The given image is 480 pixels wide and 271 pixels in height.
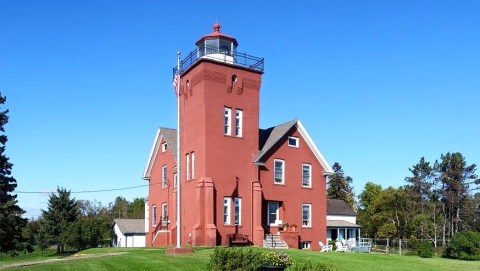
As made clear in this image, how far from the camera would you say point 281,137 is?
117 ft

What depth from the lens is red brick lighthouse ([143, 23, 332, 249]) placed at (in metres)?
32.1

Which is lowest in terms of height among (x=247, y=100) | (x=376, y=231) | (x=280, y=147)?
(x=376, y=231)

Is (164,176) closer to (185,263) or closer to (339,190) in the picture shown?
(185,263)

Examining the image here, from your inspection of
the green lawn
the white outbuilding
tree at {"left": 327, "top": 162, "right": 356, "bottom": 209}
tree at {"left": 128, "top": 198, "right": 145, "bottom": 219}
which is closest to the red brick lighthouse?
the green lawn

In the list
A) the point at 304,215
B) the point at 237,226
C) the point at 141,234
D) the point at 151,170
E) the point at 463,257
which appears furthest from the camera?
the point at 141,234

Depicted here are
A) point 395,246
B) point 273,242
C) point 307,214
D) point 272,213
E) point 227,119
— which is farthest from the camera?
point 395,246

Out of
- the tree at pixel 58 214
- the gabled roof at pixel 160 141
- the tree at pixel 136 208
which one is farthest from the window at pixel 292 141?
the tree at pixel 136 208

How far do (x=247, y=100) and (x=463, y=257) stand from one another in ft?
59.9

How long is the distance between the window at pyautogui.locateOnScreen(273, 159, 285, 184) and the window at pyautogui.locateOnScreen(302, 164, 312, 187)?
7.00 feet

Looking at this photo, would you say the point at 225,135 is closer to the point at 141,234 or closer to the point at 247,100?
the point at 247,100

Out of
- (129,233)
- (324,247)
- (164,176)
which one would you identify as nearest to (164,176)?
(164,176)

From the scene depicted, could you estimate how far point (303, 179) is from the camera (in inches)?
1467

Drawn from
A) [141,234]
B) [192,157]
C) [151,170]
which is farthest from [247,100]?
[141,234]

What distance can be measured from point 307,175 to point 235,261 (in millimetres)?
23764
